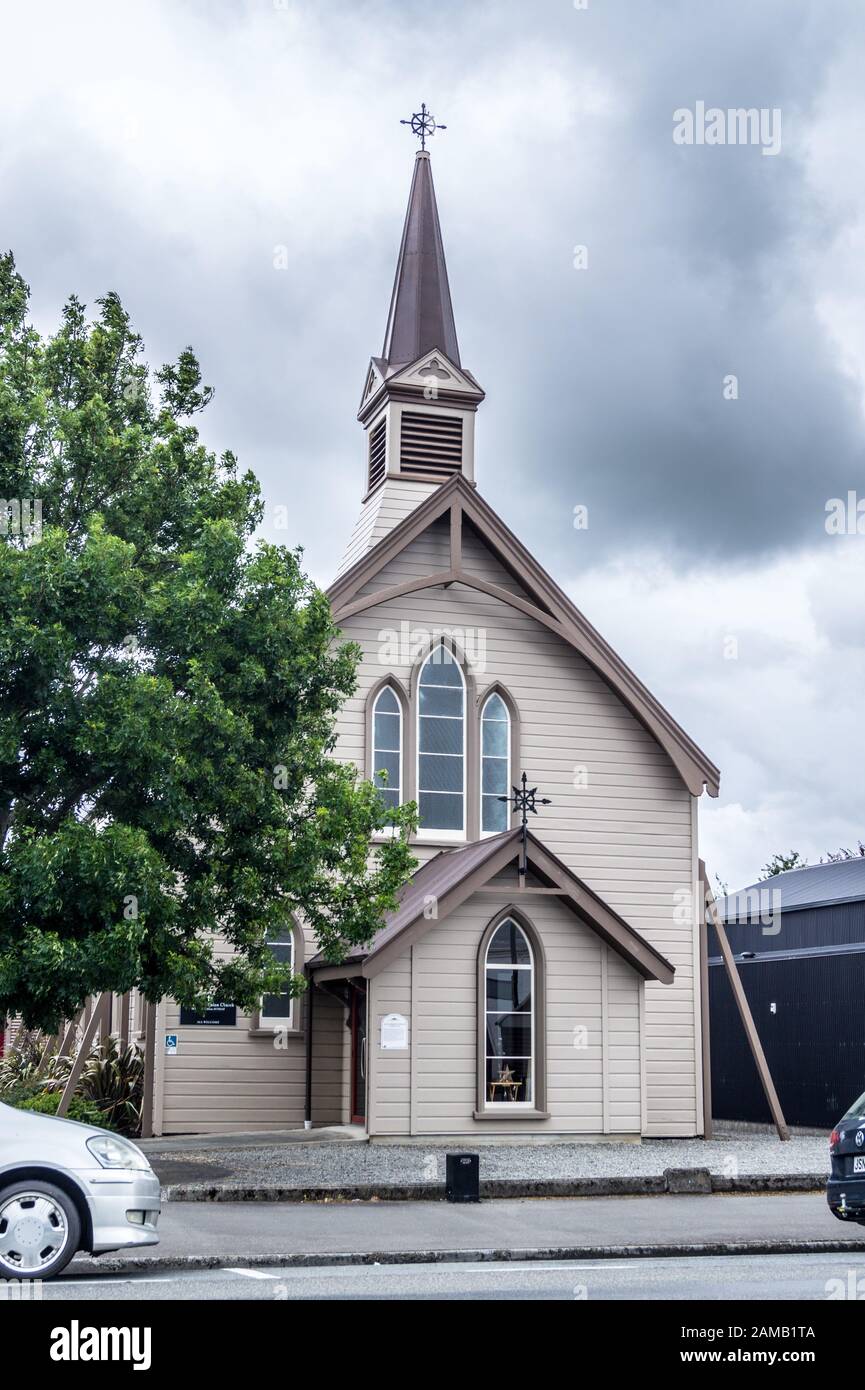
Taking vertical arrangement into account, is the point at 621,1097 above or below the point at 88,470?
below

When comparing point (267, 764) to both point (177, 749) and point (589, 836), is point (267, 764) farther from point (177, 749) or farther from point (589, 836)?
point (589, 836)

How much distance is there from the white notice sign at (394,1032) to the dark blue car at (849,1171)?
919 centimetres

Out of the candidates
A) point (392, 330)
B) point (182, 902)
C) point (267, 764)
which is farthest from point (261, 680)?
point (392, 330)

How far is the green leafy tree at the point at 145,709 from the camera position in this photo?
14984 mm

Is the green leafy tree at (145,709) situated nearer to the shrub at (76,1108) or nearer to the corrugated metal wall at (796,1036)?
the shrub at (76,1108)

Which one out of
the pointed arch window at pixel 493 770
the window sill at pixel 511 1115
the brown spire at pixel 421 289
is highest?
the brown spire at pixel 421 289

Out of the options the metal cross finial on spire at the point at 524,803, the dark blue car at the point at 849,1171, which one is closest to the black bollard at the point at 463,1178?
the dark blue car at the point at 849,1171

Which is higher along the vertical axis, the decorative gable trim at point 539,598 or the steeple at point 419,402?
the steeple at point 419,402

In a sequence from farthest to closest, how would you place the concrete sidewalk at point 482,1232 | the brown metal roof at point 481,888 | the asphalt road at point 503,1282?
the brown metal roof at point 481,888 → the concrete sidewalk at point 482,1232 → the asphalt road at point 503,1282

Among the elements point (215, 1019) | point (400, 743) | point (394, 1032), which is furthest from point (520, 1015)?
point (400, 743)

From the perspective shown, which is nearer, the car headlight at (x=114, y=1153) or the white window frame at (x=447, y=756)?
the car headlight at (x=114, y=1153)

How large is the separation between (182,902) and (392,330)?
50.8ft
